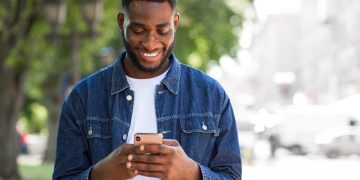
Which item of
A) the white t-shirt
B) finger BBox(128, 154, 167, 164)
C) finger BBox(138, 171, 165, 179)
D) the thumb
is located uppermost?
the white t-shirt

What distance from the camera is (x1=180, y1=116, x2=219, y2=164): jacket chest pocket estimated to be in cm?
362

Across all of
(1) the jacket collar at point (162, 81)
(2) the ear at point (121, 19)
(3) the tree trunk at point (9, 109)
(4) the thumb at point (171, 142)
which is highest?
(3) the tree trunk at point (9, 109)

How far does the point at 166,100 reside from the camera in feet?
12.0

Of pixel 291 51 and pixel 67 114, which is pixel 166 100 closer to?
pixel 67 114

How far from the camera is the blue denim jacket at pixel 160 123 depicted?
363 centimetres

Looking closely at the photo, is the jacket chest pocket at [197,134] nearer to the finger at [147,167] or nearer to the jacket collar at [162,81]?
the jacket collar at [162,81]

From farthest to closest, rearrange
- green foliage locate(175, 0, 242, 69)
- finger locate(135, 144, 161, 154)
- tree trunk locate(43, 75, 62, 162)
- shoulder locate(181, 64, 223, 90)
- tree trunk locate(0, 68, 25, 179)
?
1. tree trunk locate(43, 75, 62, 162)
2. green foliage locate(175, 0, 242, 69)
3. tree trunk locate(0, 68, 25, 179)
4. shoulder locate(181, 64, 223, 90)
5. finger locate(135, 144, 161, 154)

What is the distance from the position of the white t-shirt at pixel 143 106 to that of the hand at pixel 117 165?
19 cm

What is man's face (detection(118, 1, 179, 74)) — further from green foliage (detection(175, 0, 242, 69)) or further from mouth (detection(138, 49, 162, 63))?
green foliage (detection(175, 0, 242, 69))

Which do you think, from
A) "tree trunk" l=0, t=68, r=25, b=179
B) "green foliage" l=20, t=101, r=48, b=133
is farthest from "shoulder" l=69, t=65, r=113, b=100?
"green foliage" l=20, t=101, r=48, b=133

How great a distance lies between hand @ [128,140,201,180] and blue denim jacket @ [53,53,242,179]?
25cm

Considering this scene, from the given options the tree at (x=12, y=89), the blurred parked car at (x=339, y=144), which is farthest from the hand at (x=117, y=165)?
the blurred parked car at (x=339, y=144)

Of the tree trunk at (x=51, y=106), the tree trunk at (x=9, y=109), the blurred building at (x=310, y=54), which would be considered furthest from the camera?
the blurred building at (x=310, y=54)

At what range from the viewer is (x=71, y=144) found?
366cm
